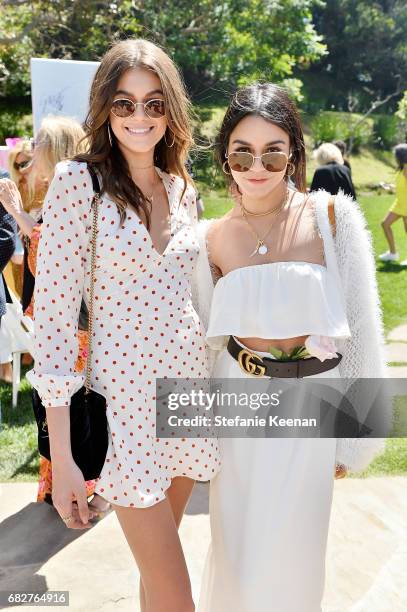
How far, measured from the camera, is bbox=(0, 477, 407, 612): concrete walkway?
2.72 meters

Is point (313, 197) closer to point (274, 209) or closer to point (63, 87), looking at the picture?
point (274, 209)

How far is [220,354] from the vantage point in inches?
85.3

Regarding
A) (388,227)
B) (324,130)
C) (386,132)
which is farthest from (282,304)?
(386,132)

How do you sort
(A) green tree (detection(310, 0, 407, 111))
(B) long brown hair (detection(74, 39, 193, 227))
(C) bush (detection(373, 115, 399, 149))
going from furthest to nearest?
1. (A) green tree (detection(310, 0, 407, 111))
2. (C) bush (detection(373, 115, 399, 149))
3. (B) long brown hair (detection(74, 39, 193, 227))

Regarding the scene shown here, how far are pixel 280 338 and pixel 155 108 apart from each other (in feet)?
2.44

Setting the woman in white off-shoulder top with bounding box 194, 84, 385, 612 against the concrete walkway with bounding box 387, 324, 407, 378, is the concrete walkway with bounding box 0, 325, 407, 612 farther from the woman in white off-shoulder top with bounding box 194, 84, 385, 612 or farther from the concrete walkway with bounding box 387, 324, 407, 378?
the concrete walkway with bounding box 387, 324, 407, 378

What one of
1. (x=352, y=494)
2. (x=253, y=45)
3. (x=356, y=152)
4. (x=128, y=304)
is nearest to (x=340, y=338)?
(x=128, y=304)

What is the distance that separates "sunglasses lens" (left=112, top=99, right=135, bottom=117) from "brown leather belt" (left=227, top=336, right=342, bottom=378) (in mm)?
747

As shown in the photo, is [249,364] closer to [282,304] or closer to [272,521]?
[282,304]

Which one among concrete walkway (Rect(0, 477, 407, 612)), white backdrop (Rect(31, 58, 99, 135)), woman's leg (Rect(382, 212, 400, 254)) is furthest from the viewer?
woman's leg (Rect(382, 212, 400, 254))

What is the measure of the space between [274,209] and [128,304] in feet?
1.92

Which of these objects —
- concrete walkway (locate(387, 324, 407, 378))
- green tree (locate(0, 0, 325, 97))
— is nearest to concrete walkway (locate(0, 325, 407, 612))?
concrete walkway (locate(387, 324, 407, 378))

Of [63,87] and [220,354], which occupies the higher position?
[63,87]

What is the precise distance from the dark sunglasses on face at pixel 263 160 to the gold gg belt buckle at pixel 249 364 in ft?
1.75
